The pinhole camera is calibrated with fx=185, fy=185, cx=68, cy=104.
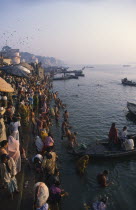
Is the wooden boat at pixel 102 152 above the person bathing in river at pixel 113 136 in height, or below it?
below

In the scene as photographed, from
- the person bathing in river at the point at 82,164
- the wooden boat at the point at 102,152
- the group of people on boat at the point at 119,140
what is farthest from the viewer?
the group of people on boat at the point at 119,140

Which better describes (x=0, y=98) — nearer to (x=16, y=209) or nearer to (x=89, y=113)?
(x=16, y=209)

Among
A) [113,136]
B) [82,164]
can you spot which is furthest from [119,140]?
[82,164]

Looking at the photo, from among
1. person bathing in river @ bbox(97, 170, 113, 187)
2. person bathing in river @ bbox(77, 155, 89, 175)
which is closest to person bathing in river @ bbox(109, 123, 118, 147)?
person bathing in river @ bbox(77, 155, 89, 175)

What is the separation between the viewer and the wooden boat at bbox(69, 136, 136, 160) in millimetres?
13625

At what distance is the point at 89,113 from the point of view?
28.7m

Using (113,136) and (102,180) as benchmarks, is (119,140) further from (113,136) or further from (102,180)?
(102,180)

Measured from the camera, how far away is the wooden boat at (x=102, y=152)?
13625 mm

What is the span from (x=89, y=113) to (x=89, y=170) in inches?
629


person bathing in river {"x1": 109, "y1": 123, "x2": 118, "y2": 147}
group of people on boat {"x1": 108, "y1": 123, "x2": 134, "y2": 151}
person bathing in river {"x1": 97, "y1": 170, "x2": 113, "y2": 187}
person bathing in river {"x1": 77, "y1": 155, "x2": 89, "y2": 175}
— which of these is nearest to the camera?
person bathing in river {"x1": 97, "y1": 170, "x2": 113, "y2": 187}

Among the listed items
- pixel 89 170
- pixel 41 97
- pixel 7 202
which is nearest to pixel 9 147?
pixel 7 202

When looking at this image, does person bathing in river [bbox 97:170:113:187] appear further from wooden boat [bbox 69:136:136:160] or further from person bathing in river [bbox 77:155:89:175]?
wooden boat [bbox 69:136:136:160]

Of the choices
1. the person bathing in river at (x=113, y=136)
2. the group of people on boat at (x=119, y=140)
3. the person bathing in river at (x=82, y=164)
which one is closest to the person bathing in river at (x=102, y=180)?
the person bathing in river at (x=82, y=164)

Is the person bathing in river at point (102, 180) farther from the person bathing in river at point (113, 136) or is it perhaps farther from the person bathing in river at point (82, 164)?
the person bathing in river at point (113, 136)
